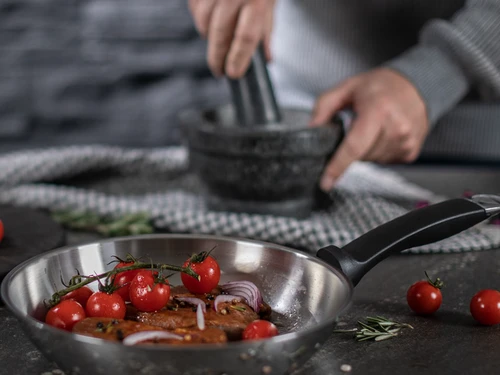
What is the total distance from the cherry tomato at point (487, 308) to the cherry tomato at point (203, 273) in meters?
0.36

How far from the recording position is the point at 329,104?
164 cm

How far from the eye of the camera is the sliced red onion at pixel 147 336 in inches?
29.1

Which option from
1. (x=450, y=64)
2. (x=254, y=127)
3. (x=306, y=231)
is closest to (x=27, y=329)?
(x=306, y=231)

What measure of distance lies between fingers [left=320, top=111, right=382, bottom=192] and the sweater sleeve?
0.19m

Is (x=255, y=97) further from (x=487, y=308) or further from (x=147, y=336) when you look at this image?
(x=147, y=336)

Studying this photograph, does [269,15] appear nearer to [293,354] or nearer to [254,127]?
[254,127]

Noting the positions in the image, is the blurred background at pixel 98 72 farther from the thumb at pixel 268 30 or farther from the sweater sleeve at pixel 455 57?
the sweater sleeve at pixel 455 57

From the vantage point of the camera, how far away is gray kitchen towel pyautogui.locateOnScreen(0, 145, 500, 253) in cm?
135

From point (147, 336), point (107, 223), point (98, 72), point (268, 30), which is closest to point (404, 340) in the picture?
point (147, 336)

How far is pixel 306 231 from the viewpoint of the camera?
134 centimetres

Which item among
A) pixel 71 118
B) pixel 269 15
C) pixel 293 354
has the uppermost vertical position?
pixel 269 15

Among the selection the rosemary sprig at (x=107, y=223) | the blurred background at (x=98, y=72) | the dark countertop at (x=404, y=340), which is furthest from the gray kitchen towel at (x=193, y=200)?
the blurred background at (x=98, y=72)

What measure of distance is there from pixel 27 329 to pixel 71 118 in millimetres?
2656

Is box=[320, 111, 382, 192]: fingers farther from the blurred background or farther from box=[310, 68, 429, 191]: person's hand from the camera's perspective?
the blurred background
